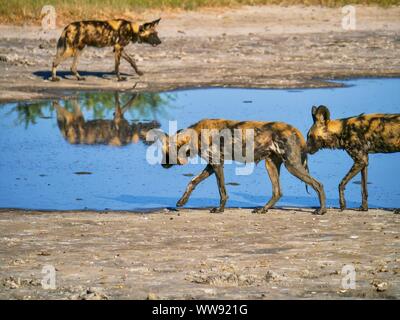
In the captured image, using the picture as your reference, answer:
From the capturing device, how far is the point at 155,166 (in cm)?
1240

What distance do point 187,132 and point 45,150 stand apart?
10.4 feet

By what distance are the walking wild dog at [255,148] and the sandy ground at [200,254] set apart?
26 cm

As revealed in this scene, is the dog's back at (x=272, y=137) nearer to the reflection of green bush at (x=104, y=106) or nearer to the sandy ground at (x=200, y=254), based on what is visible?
the sandy ground at (x=200, y=254)

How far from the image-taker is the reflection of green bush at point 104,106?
1579cm

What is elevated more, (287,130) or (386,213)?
(287,130)

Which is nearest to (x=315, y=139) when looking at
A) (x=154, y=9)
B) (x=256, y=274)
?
(x=256, y=274)

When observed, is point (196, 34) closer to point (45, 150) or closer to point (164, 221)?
point (45, 150)

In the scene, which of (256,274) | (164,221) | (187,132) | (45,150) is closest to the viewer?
(256,274)

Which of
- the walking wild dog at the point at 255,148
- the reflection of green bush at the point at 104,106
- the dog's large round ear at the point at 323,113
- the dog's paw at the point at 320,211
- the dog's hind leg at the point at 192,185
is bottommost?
the reflection of green bush at the point at 104,106

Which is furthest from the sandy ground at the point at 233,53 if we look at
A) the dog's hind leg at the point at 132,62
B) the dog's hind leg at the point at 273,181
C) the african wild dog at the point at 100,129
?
the dog's hind leg at the point at 273,181

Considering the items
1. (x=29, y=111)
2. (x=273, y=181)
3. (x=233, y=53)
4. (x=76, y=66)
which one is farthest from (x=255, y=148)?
(x=233, y=53)

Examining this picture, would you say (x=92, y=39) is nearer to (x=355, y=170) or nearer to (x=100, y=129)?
(x=100, y=129)

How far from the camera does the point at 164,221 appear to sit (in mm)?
9891

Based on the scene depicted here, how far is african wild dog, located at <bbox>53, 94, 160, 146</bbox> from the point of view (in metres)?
14.2
